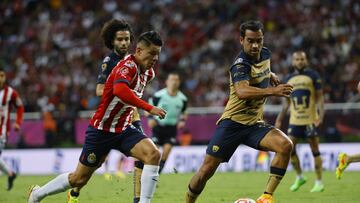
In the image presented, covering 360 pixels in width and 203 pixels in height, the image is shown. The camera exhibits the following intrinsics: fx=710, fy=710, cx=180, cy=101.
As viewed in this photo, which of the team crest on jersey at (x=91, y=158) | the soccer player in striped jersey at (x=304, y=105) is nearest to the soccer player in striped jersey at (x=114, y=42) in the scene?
the team crest on jersey at (x=91, y=158)

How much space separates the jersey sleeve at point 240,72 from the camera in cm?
959

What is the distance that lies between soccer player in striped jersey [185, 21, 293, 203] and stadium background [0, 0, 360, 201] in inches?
466

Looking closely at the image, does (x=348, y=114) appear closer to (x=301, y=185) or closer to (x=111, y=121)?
(x=301, y=185)

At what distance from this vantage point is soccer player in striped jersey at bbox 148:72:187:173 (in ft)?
56.6

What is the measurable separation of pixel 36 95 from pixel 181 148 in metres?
7.58

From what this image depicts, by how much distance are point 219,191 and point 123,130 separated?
5.36m

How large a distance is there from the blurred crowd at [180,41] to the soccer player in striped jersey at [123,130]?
1404 centimetres

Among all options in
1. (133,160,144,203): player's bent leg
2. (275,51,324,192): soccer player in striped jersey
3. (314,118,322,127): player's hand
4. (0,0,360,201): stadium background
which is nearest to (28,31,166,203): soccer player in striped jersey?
(133,160,144,203): player's bent leg

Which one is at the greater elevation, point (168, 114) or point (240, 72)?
point (240, 72)

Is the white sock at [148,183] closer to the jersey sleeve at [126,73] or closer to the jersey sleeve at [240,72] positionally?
the jersey sleeve at [126,73]

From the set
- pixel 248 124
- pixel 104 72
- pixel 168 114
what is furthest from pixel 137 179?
pixel 168 114

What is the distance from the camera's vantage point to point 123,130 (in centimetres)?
955

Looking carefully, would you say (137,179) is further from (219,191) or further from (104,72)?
(219,191)

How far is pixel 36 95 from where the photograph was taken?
27.5m
